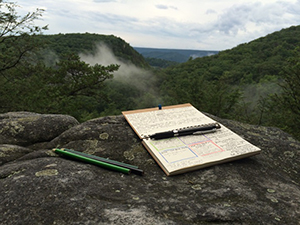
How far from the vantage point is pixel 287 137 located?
4207 millimetres

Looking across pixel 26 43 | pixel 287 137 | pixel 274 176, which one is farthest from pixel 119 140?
pixel 26 43

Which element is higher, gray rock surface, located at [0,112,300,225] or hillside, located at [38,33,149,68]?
hillside, located at [38,33,149,68]

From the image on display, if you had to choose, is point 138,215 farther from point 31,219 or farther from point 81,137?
point 81,137

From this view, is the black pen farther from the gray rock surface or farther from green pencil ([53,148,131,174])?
green pencil ([53,148,131,174])

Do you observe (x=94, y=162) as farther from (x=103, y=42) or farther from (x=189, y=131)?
(x=103, y=42)

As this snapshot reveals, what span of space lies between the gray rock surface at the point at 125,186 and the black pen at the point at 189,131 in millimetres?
322

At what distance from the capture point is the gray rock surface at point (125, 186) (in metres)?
1.78

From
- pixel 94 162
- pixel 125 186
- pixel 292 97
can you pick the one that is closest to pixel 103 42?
pixel 292 97

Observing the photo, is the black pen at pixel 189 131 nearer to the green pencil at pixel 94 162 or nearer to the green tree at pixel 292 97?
the green pencil at pixel 94 162

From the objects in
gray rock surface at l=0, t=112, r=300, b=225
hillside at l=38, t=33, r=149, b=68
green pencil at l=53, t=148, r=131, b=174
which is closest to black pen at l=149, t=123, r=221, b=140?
gray rock surface at l=0, t=112, r=300, b=225

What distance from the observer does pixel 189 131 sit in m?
3.30

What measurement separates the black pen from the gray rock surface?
0.32m

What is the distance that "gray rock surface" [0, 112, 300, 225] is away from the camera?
5.85ft

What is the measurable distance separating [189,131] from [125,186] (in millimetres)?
1434
